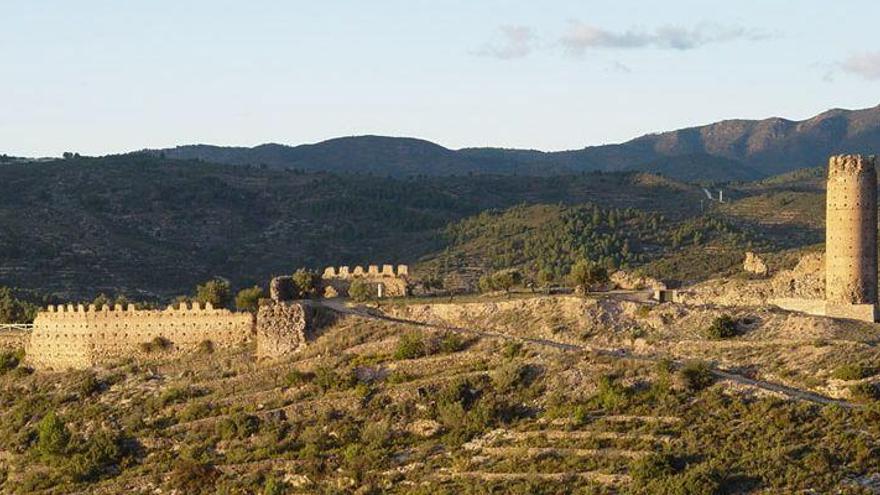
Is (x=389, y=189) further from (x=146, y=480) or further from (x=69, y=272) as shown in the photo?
(x=146, y=480)

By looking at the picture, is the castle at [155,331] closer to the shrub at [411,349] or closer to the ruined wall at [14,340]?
the ruined wall at [14,340]

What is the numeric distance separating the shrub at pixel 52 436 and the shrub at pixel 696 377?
15.8 metres

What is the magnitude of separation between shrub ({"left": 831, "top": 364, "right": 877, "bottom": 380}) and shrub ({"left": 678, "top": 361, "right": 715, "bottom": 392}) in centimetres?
272

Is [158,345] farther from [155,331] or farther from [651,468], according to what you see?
[651,468]

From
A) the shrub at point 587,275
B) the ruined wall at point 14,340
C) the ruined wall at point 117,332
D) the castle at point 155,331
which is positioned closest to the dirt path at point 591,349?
the castle at point 155,331

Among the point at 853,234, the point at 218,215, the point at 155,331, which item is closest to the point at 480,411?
the point at 853,234

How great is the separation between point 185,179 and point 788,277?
81.6 meters

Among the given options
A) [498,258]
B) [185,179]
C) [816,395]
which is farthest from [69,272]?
[816,395]

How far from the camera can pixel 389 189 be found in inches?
4985

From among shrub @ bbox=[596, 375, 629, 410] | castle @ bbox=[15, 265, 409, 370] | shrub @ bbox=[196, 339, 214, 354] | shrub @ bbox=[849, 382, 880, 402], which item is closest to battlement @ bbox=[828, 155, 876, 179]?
shrub @ bbox=[849, 382, 880, 402]

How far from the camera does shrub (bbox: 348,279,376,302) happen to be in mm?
47625

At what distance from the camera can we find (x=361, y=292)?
156 ft

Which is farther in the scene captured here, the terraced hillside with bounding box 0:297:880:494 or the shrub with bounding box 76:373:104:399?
the shrub with bounding box 76:373:104:399

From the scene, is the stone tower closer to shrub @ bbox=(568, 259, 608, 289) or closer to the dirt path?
the dirt path
